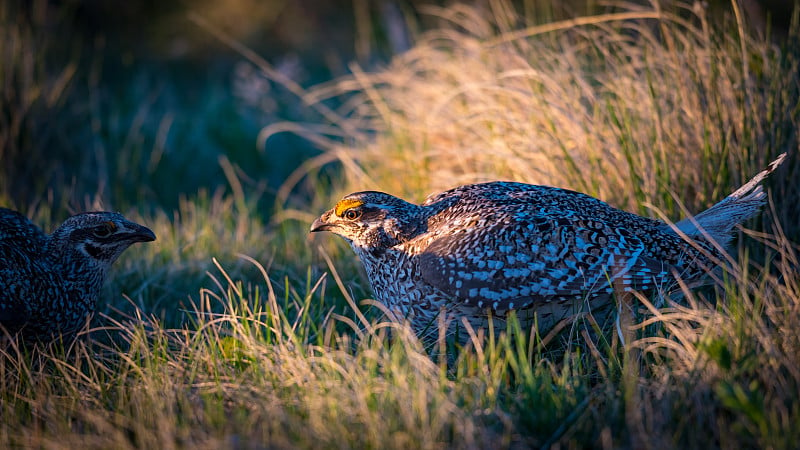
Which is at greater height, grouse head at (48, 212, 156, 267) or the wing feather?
grouse head at (48, 212, 156, 267)

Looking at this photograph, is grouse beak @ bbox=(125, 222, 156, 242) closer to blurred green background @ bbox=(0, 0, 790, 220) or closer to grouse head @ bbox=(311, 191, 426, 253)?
grouse head @ bbox=(311, 191, 426, 253)

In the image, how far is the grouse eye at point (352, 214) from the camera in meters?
3.96

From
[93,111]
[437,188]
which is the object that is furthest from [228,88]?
[437,188]

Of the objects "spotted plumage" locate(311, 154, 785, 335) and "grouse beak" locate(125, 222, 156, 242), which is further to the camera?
"grouse beak" locate(125, 222, 156, 242)

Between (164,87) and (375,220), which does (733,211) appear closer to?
(375,220)

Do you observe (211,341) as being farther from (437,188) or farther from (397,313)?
(437,188)

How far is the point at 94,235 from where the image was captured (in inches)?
157

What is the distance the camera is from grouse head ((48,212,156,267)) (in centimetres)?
397

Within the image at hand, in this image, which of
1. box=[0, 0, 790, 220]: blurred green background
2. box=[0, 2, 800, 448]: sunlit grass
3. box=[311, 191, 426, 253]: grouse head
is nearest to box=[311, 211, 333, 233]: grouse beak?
box=[311, 191, 426, 253]: grouse head

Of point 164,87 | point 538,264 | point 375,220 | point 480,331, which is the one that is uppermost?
point 164,87

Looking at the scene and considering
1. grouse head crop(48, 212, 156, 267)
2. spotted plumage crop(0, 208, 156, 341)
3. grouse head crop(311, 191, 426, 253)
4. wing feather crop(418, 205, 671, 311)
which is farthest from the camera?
grouse head crop(48, 212, 156, 267)

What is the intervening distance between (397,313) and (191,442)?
56.2 inches

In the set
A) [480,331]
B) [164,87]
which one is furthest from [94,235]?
[164,87]

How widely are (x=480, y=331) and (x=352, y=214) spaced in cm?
114
